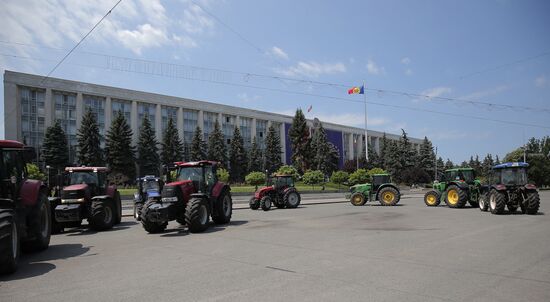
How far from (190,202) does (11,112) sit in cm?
5509

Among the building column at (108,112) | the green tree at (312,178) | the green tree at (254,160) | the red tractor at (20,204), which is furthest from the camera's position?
the green tree at (254,160)

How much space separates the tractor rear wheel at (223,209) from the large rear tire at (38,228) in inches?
237

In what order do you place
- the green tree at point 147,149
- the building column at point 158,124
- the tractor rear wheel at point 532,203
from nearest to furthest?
the tractor rear wheel at point 532,203 < the green tree at point 147,149 < the building column at point 158,124

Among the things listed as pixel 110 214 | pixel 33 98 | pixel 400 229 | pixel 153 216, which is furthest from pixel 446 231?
pixel 33 98

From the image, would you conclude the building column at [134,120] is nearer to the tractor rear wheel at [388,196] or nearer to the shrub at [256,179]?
the shrub at [256,179]

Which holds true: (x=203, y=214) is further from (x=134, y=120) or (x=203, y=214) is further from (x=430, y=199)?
(x=134, y=120)

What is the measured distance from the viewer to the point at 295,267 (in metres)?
7.46

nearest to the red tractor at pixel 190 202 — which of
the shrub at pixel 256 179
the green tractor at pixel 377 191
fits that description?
the green tractor at pixel 377 191

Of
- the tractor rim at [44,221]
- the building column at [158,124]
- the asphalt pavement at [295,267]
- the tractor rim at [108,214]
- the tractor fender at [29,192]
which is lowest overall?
the asphalt pavement at [295,267]

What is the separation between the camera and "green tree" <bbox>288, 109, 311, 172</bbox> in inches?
3000

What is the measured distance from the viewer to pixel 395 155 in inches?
3145

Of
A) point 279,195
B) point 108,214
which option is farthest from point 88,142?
point 108,214

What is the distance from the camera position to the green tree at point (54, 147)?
180 feet

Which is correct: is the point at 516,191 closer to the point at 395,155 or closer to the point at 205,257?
the point at 205,257
